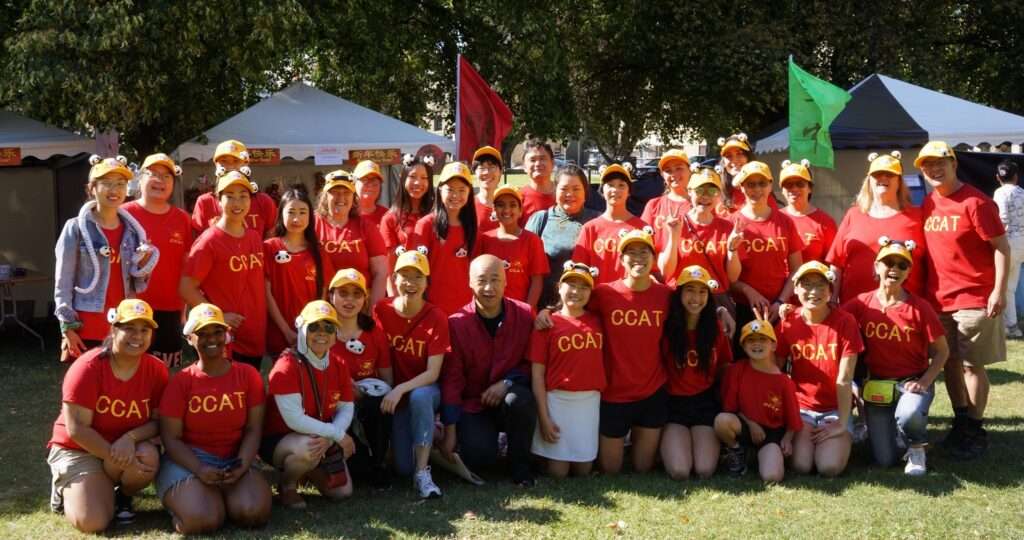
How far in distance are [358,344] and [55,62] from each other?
19.3ft

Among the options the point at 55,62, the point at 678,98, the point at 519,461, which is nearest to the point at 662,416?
the point at 519,461

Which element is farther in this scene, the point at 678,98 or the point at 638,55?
the point at 678,98

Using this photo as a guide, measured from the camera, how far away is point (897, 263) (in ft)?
18.9

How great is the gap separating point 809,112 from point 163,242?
16.2 feet

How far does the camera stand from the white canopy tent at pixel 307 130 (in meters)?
11.5

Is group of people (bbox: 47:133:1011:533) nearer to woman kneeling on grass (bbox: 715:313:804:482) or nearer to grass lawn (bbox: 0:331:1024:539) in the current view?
woman kneeling on grass (bbox: 715:313:804:482)

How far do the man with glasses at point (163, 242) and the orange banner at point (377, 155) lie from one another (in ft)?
20.0

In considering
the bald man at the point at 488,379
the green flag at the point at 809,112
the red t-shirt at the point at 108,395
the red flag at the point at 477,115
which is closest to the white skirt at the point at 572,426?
the bald man at the point at 488,379

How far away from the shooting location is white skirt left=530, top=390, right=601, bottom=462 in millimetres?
5672

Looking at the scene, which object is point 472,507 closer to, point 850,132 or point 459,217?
point 459,217

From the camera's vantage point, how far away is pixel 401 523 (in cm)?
489

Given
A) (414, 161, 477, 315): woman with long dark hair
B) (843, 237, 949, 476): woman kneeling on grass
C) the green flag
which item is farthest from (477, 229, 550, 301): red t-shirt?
the green flag

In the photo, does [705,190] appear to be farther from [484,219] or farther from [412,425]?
[412,425]

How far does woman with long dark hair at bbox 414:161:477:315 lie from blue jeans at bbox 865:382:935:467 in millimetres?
2527
